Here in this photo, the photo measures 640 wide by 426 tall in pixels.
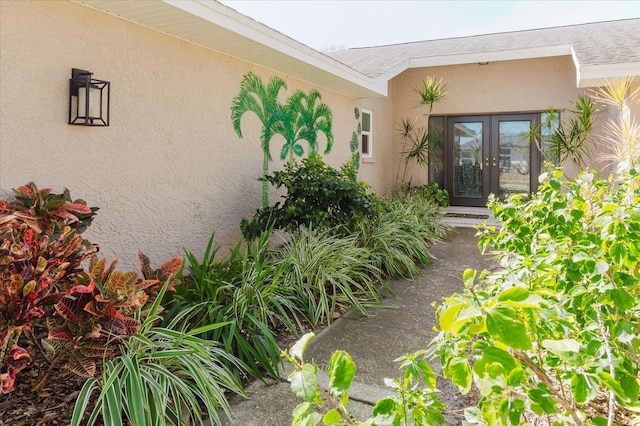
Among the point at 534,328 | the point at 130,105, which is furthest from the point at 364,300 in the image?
the point at 534,328

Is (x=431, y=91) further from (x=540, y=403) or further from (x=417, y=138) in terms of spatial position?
(x=540, y=403)

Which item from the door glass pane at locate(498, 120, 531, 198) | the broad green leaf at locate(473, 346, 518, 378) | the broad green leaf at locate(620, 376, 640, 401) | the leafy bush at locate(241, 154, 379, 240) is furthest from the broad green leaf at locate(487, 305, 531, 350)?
the door glass pane at locate(498, 120, 531, 198)

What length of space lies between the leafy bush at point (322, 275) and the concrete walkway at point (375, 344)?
0.58 feet

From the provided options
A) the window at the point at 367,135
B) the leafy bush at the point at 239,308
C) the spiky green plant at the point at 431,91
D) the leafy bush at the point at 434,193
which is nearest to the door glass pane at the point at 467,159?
the leafy bush at the point at 434,193

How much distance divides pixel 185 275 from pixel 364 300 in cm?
203

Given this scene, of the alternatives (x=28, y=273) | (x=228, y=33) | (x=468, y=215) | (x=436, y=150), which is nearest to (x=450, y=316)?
(x=28, y=273)

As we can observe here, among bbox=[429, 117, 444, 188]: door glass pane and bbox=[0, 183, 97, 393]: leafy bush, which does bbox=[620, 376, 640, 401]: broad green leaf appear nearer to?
bbox=[0, 183, 97, 393]: leafy bush

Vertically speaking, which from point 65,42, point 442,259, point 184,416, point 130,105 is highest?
point 65,42

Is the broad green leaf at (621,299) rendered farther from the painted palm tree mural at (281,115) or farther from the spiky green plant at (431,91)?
the spiky green plant at (431,91)

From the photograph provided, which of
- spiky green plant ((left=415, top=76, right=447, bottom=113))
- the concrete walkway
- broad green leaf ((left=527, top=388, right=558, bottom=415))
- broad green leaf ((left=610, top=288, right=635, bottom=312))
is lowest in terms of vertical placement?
the concrete walkway

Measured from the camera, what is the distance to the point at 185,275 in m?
5.00

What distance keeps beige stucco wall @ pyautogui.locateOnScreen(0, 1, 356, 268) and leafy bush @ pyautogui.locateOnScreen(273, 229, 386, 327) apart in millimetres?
1235

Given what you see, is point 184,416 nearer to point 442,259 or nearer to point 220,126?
point 220,126

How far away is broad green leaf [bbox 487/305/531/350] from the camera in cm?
105
